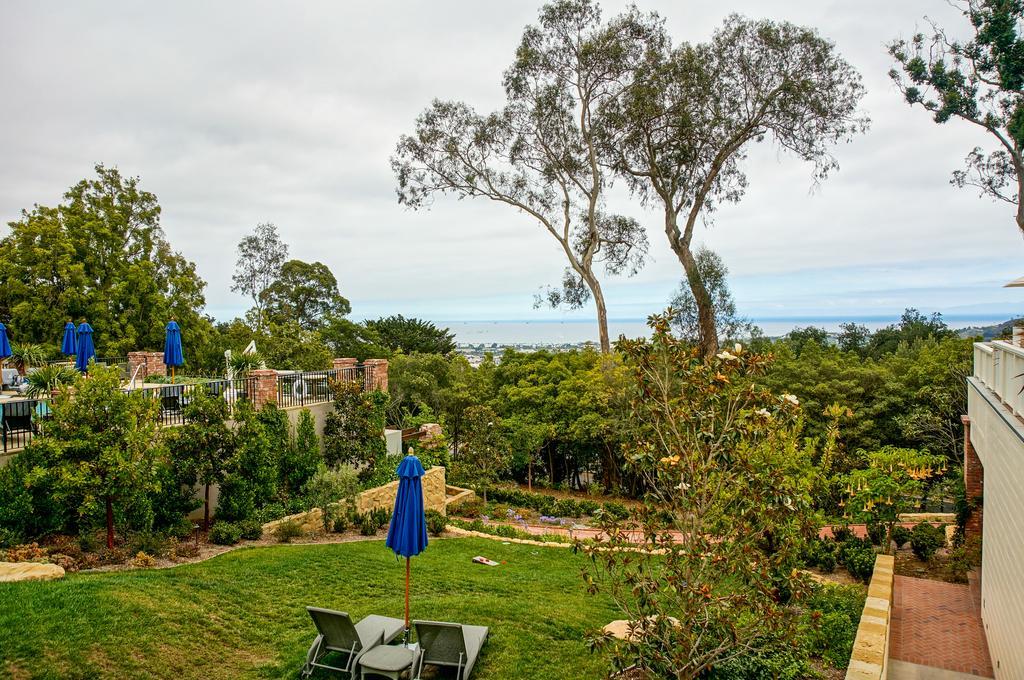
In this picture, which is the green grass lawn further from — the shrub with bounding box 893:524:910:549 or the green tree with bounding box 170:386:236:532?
the shrub with bounding box 893:524:910:549

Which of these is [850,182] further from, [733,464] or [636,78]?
[733,464]

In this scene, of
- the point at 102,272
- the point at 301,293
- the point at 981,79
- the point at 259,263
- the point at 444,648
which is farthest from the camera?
the point at 259,263

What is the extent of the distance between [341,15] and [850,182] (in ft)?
55.5

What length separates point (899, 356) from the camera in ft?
69.6

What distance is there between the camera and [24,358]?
47.1 feet

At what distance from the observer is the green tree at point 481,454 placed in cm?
1798

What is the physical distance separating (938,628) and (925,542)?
3397 mm

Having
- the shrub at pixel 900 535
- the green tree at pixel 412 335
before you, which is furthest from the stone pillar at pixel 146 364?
the green tree at pixel 412 335

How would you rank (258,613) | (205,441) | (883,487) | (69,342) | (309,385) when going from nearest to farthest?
(258,613) < (883,487) < (205,441) < (69,342) < (309,385)

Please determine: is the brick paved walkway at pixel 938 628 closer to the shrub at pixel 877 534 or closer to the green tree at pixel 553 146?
the shrub at pixel 877 534

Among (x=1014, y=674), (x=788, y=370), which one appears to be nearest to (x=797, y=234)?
(x=788, y=370)

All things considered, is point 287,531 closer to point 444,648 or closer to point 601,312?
point 444,648

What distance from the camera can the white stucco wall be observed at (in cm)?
569

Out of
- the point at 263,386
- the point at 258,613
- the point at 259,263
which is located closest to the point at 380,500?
the point at 263,386
